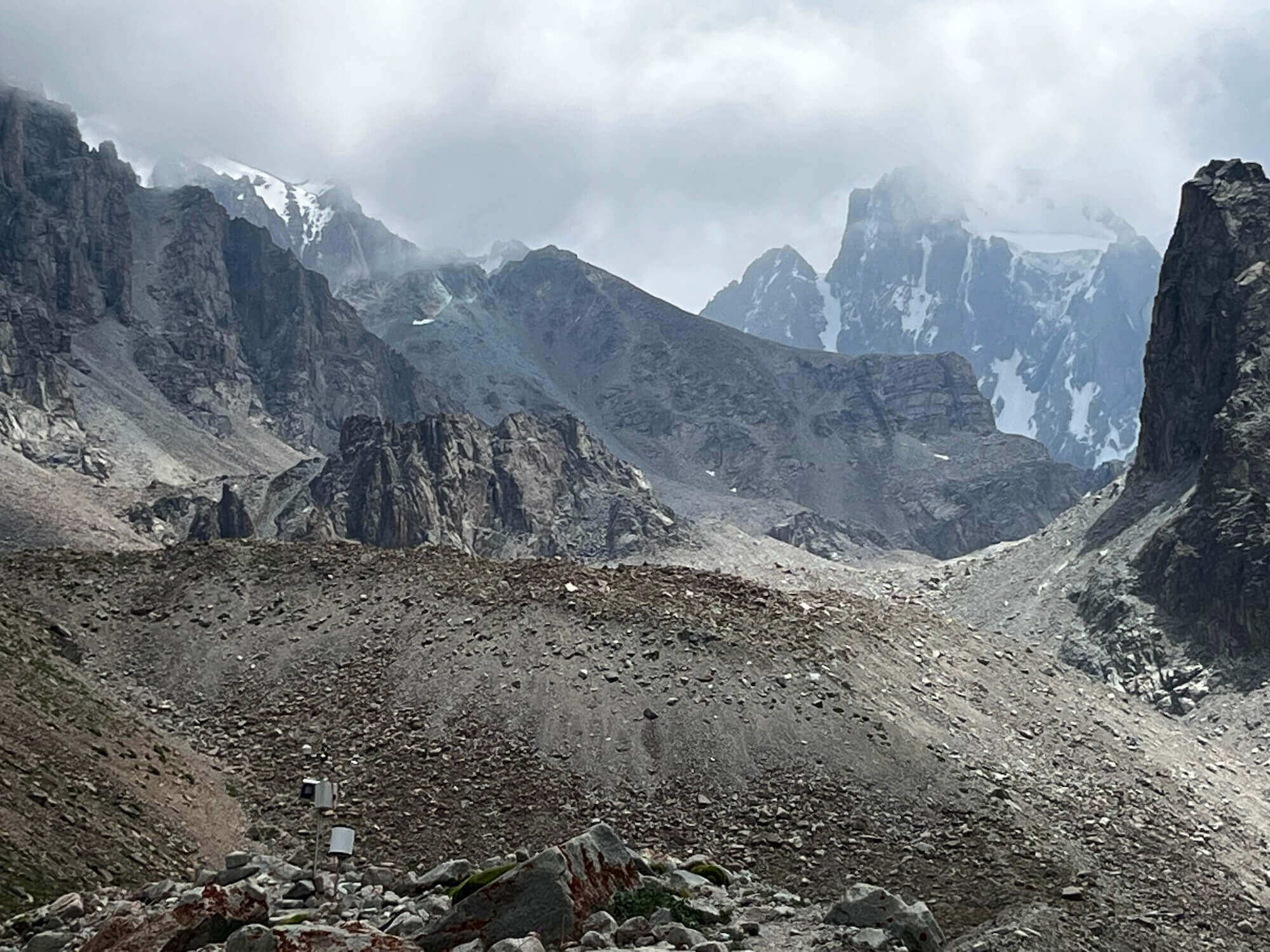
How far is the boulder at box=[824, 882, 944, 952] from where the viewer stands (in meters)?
19.8

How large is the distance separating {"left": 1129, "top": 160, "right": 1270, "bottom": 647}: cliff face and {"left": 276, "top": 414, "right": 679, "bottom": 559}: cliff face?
5672 cm

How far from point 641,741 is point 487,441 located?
412 ft

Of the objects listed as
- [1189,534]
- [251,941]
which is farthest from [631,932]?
[1189,534]

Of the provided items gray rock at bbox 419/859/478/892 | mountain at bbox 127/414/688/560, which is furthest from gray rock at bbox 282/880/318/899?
mountain at bbox 127/414/688/560

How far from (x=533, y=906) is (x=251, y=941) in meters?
4.01

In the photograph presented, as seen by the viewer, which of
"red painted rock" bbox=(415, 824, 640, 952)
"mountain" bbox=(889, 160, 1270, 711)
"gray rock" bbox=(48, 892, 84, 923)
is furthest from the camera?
"mountain" bbox=(889, 160, 1270, 711)

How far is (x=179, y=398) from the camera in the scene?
611ft

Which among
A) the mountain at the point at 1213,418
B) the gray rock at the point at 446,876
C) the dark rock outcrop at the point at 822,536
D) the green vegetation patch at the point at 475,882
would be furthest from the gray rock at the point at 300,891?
the dark rock outcrop at the point at 822,536

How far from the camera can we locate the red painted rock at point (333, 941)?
16656 mm

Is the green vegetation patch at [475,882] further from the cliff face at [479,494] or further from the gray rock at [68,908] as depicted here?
the cliff face at [479,494]

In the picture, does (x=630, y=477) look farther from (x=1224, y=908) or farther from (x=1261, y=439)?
(x=1224, y=908)

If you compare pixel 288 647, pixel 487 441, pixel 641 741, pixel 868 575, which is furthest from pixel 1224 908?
pixel 487 441

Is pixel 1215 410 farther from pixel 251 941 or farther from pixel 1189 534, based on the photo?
pixel 251 941

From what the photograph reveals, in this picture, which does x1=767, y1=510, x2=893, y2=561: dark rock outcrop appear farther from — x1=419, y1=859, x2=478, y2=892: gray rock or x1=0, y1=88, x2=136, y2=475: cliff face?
x1=419, y1=859, x2=478, y2=892: gray rock
